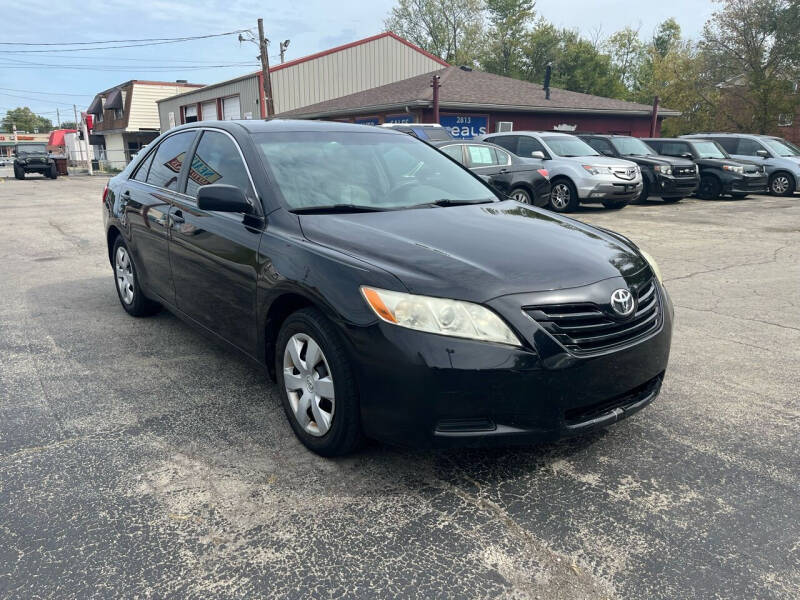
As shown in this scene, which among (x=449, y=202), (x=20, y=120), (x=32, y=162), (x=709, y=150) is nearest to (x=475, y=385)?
(x=449, y=202)

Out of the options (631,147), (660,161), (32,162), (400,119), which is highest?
(400,119)

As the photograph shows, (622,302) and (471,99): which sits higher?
(471,99)

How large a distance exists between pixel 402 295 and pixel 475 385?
458 mm

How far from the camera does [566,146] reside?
14.2 metres

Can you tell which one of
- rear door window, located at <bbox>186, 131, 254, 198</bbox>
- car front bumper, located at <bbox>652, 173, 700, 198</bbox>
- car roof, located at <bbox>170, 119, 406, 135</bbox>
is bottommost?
car front bumper, located at <bbox>652, 173, 700, 198</bbox>

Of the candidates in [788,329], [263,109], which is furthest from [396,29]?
[788,329]

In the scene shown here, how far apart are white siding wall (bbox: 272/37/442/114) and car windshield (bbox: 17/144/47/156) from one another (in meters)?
12.5

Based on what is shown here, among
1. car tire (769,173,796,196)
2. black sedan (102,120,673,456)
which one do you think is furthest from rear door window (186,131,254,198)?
car tire (769,173,796,196)

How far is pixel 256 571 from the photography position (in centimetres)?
222

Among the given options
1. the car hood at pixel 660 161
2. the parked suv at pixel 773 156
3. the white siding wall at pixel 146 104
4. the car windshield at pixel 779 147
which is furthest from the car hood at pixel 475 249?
the white siding wall at pixel 146 104

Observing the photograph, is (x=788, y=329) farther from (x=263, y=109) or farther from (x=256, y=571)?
(x=263, y=109)

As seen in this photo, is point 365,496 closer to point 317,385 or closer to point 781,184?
point 317,385

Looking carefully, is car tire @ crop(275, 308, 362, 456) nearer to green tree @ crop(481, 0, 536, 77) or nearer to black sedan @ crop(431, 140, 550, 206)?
black sedan @ crop(431, 140, 550, 206)

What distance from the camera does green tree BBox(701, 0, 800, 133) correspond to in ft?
105
